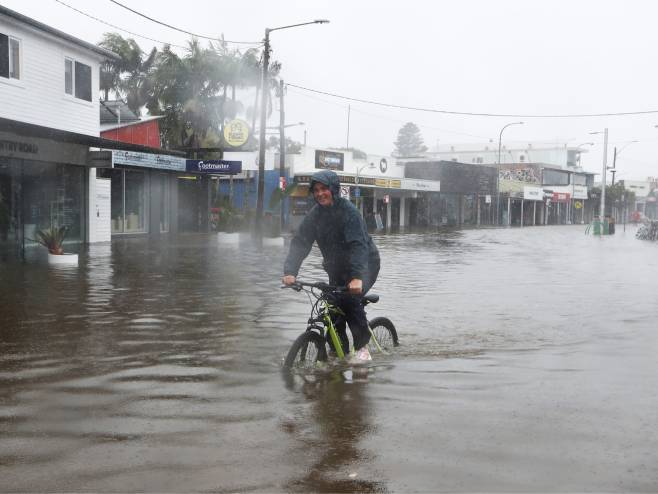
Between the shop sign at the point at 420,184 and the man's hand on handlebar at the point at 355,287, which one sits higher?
the shop sign at the point at 420,184

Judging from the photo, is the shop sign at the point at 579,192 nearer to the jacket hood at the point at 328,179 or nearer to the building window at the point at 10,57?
the building window at the point at 10,57

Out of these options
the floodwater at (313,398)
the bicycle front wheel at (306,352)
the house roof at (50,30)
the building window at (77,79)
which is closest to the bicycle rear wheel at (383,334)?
the floodwater at (313,398)

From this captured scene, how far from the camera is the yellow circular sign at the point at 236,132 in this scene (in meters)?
37.8

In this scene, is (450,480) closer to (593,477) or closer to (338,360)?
(593,477)

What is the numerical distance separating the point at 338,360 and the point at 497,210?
6863 centimetres

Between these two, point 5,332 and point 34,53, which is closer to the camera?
point 5,332

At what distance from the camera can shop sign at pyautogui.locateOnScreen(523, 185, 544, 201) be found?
7838cm

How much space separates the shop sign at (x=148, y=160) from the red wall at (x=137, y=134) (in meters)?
3.62

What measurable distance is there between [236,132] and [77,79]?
47.3 feet

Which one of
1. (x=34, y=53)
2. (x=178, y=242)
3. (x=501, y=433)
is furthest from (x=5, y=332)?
(x=178, y=242)

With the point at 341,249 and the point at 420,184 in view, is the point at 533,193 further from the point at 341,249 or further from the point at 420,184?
the point at 341,249

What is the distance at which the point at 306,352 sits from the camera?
6832mm

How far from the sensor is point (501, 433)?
5027mm

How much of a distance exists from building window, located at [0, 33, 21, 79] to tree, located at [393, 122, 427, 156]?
383ft
